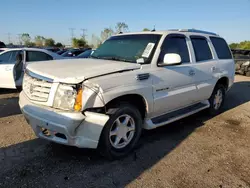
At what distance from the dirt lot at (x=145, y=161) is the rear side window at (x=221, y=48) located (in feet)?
6.03

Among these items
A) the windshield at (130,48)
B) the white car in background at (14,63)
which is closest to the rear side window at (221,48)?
the windshield at (130,48)

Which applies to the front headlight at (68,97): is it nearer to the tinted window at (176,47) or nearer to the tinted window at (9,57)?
the tinted window at (176,47)

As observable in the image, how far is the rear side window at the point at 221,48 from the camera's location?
5.58m

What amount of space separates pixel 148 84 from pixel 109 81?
2.44 ft

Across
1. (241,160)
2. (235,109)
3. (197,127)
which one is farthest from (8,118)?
(235,109)

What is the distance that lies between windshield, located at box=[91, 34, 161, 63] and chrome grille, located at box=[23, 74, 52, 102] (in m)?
1.36

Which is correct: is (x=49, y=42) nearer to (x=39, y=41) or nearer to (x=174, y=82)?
(x=39, y=41)

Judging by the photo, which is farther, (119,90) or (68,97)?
(119,90)

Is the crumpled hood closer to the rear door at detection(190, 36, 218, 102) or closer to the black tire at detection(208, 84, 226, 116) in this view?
the rear door at detection(190, 36, 218, 102)

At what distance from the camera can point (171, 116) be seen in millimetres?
4246

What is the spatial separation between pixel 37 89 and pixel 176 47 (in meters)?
2.52

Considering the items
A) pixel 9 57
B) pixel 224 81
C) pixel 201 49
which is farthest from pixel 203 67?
pixel 9 57

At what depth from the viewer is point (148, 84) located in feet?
11.8

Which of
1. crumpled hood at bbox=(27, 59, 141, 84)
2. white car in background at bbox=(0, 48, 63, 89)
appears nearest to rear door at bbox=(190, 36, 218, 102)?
crumpled hood at bbox=(27, 59, 141, 84)
